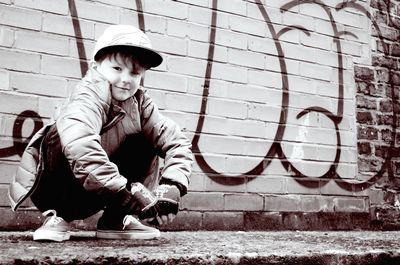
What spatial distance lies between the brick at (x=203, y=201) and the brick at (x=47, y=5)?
1307 mm

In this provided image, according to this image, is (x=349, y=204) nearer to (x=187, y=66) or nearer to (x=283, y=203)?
(x=283, y=203)

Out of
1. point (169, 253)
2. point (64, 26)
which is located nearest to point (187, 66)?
point (64, 26)

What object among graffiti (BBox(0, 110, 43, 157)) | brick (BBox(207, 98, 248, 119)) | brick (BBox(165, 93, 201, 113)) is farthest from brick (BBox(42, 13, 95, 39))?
brick (BBox(207, 98, 248, 119))

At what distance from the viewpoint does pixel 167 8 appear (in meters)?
3.05

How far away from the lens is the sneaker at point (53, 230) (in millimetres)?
1857

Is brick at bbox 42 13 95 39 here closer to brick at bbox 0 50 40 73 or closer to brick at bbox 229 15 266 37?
brick at bbox 0 50 40 73

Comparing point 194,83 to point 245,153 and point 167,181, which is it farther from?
point 167,181

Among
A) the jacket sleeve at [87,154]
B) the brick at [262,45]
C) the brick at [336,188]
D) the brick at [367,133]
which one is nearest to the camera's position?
the jacket sleeve at [87,154]

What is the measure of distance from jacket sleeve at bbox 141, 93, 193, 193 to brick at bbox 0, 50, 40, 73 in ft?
2.85

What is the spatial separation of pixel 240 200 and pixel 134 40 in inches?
61.4

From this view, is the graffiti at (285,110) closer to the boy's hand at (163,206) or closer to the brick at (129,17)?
the brick at (129,17)

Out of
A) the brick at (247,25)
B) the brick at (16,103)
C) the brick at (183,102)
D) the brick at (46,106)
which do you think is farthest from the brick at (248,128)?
the brick at (16,103)

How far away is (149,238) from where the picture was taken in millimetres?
2070

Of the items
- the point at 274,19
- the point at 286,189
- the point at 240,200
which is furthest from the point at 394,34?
the point at 240,200
